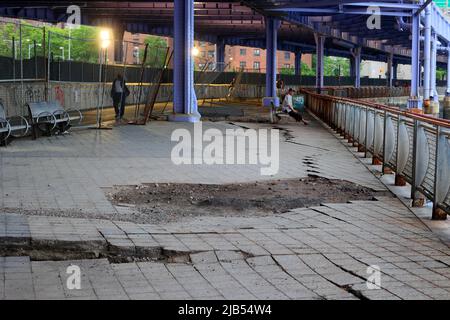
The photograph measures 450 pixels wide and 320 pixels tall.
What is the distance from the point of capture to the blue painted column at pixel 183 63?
85.4 ft

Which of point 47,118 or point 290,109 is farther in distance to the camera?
point 290,109

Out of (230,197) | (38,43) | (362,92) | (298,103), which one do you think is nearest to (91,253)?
(230,197)

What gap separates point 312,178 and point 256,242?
5302mm

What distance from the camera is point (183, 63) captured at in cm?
2611

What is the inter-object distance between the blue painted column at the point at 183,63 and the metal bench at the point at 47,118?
7511 millimetres

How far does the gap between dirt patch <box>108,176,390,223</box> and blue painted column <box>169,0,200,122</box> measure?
47.5ft

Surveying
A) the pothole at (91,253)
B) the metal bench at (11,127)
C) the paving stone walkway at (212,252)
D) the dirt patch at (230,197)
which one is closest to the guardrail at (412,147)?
the paving stone walkway at (212,252)

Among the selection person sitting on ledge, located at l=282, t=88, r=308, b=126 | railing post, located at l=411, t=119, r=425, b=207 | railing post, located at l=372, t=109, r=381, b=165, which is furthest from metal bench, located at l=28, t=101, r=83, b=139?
person sitting on ledge, located at l=282, t=88, r=308, b=126

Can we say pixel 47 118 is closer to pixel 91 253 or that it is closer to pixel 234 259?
pixel 91 253

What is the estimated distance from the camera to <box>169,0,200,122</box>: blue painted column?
26.0 metres

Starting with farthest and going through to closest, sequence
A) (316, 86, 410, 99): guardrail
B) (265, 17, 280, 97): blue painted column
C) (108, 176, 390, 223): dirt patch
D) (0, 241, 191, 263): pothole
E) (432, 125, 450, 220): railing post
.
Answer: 1. (316, 86, 410, 99): guardrail
2. (265, 17, 280, 97): blue painted column
3. (108, 176, 390, 223): dirt patch
4. (432, 125, 450, 220): railing post
5. (0, 241, 191, 263): pothole

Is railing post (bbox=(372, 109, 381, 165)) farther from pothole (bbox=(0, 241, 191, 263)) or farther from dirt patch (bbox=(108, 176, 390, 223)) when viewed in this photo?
pothole (bbox=(0, 241, 191, 263))

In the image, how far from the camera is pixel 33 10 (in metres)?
49.7

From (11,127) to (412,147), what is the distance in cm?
961
